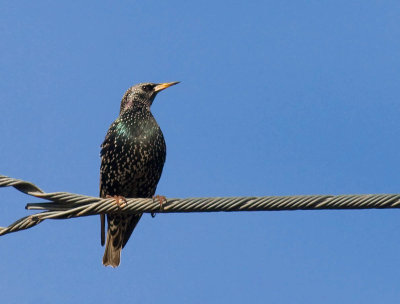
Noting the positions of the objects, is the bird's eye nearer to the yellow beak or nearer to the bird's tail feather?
the yellow beak

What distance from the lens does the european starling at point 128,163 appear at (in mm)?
7211

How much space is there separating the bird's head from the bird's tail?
3.36 ft

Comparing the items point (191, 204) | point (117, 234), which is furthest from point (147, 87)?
point (191, 204)

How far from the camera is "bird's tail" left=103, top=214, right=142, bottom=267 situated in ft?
25.1

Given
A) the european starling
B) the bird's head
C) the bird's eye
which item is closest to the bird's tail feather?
the european starling

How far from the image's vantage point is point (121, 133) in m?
7.35

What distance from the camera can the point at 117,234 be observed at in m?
7.70

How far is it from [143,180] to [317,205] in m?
2.96

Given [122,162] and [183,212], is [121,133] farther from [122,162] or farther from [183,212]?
[183,212]

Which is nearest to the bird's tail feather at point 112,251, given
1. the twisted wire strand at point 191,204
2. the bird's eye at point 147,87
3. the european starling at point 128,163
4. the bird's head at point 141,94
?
the european starling at point 128,163

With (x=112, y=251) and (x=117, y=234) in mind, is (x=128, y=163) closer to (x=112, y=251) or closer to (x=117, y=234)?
(x=117, y=234)

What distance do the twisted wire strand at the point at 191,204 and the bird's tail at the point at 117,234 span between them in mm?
2818

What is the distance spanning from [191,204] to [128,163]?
2548mm

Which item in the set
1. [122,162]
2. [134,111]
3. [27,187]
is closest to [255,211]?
[27,187]
